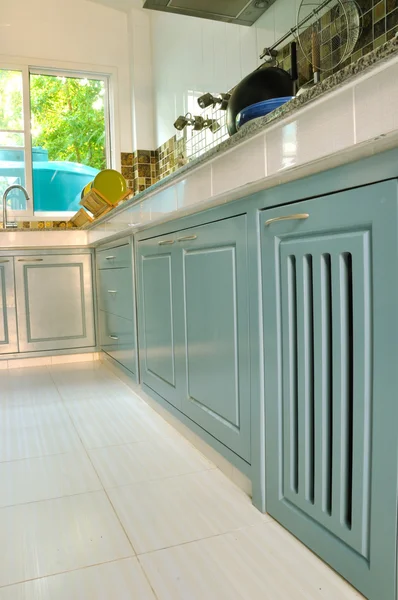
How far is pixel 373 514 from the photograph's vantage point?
85 centimetres

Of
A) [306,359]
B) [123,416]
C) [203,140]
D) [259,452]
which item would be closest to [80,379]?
[123,416]

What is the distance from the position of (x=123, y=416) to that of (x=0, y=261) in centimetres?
171

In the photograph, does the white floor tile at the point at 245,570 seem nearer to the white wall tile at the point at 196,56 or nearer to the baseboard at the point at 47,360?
the white wall tile at the point at 196,56

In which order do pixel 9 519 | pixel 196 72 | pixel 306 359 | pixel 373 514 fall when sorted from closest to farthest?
pixel 373 514
pixel 306 359
pixel 9 519
pixel 196 72

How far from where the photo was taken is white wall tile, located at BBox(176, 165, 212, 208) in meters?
1.45

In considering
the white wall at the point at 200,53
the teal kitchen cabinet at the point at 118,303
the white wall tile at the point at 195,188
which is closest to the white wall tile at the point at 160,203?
the white wall tile at the point at 195,188

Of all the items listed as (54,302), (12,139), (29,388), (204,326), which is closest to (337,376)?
(204,326)

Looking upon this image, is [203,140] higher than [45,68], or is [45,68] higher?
[45,68]

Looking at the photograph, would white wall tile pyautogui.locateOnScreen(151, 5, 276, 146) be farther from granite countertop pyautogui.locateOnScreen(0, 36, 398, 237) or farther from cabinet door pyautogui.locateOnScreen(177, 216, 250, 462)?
cabinet door pyautogui.locateOnScreen(177, 216, 250, 462)

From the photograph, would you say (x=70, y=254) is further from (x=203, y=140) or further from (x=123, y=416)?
(x=123, y=416)

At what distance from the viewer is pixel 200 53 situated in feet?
10.1

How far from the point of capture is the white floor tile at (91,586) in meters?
0.96

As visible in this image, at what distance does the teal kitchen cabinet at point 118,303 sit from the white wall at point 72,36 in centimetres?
155

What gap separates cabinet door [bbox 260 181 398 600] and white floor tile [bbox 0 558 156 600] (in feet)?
1.20
